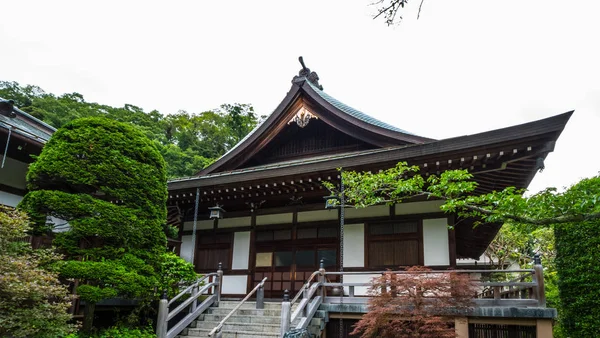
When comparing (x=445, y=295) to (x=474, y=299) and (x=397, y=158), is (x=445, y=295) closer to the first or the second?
(x=474, y=299)

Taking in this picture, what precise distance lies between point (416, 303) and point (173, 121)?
34796mm

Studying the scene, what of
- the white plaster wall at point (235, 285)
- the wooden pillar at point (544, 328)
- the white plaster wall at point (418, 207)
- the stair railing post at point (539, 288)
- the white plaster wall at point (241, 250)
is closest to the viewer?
the wooden pillar at point (544, 328)

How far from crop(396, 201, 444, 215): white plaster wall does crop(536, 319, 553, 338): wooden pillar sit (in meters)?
3.38

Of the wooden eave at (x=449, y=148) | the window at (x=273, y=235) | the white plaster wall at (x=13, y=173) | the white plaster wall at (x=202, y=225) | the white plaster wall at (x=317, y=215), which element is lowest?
the window at (x=273, y=235)

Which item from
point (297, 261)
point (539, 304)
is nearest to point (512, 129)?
point (539, 304)

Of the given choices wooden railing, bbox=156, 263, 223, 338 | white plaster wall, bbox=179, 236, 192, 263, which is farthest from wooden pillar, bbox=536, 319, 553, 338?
white plaster wall, bbox=179, 236, 192, 263

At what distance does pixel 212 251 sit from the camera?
13352 millimetres

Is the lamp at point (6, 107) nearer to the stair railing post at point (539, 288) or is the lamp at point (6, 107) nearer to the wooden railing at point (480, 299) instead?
the wooden railing at point (480, 299)

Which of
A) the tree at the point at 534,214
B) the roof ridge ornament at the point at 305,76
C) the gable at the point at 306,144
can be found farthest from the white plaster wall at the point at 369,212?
the roof ridge ornament at the point at 305,76

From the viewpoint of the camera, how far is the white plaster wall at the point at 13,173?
393 inches

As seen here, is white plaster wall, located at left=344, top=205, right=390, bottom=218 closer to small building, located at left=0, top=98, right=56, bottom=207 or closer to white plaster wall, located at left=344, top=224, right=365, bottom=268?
white plaster wall, located at left=344, top=224, right=365, bottom=268

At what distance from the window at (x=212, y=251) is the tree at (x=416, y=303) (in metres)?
6.51

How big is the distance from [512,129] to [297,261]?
6719 mm

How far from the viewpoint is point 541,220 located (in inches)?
227
